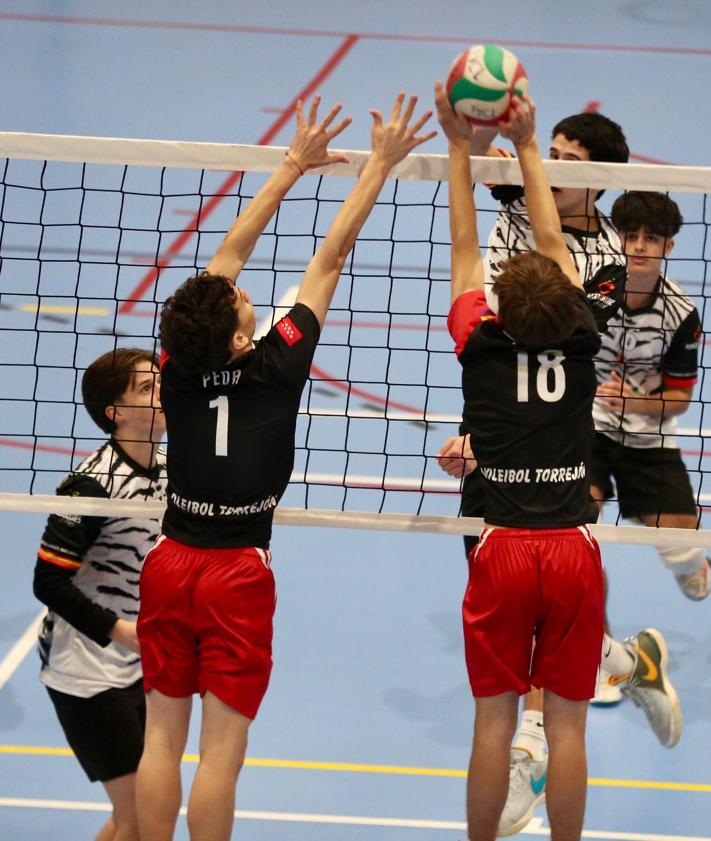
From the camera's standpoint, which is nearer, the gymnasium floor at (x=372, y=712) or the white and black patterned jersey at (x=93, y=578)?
the white and black patterned jersey at (x=93, y=578)

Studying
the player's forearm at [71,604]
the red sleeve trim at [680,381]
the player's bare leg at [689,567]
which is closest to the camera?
the player's forearm at [71,604]

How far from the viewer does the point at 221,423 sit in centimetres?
399

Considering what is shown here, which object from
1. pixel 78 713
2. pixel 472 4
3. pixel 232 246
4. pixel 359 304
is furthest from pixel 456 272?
pixel 472 4

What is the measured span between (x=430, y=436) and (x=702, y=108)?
23.5 feet

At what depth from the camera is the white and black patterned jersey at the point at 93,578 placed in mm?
4262

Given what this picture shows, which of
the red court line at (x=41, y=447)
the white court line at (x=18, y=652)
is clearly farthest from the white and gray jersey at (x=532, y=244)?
the red court line at (x=41, y=447)

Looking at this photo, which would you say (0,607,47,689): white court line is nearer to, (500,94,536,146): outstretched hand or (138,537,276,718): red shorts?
(138,537,276,718): red shorts

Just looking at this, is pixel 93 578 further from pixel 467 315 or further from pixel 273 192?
pixel 467 315

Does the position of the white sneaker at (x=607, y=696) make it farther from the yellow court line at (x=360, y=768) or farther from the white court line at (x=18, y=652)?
the white court line at (x=18, y=652)

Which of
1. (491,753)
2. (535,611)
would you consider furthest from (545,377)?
(491,753)

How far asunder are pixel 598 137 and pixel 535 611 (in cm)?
206

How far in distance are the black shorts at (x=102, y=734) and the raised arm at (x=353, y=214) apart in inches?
55.5

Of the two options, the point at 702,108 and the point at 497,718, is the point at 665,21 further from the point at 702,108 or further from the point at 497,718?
the point at 497,718

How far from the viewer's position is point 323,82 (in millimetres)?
14664
